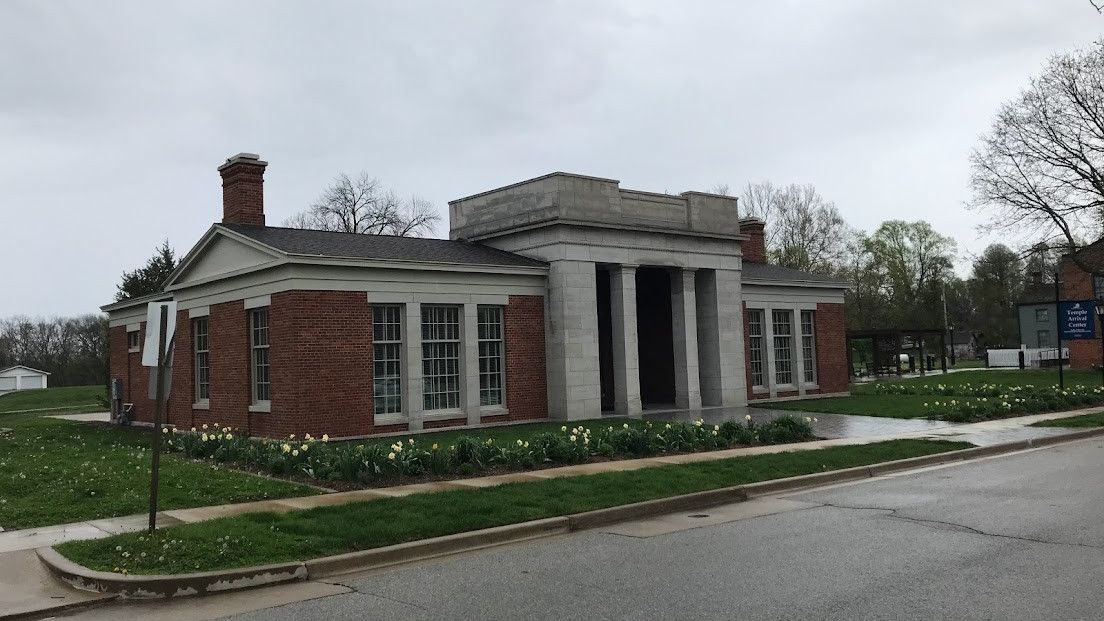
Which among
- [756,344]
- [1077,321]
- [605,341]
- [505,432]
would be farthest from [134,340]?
[1077,321]

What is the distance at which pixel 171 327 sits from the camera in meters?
9.48

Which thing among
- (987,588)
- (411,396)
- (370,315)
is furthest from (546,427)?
(987,588)

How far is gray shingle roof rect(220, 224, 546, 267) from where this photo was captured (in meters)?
21.3

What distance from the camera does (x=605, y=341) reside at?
29875mm

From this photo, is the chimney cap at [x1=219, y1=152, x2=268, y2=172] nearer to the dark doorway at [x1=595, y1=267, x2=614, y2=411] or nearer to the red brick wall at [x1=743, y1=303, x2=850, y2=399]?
the dark doorway at [x1=595, y1=267, x2=614, y2=411]

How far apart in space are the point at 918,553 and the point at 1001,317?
300 feet

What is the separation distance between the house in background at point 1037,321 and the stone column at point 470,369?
2465 inches

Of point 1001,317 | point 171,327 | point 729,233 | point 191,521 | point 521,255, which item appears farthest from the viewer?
point 1001,317

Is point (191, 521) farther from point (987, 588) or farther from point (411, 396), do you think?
point (411, 396)

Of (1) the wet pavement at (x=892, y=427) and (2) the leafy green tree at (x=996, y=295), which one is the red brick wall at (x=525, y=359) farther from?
(2) the leafy green tree at (x=996, y=295)

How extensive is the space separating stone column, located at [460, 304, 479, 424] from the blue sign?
75.8 feet

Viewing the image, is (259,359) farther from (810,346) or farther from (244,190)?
(810,346)

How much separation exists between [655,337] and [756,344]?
358 centimetres

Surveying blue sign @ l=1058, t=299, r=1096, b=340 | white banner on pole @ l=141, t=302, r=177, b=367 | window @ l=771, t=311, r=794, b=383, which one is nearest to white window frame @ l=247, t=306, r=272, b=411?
white banner on pole @ l=141, t=302, r=177, b=367
